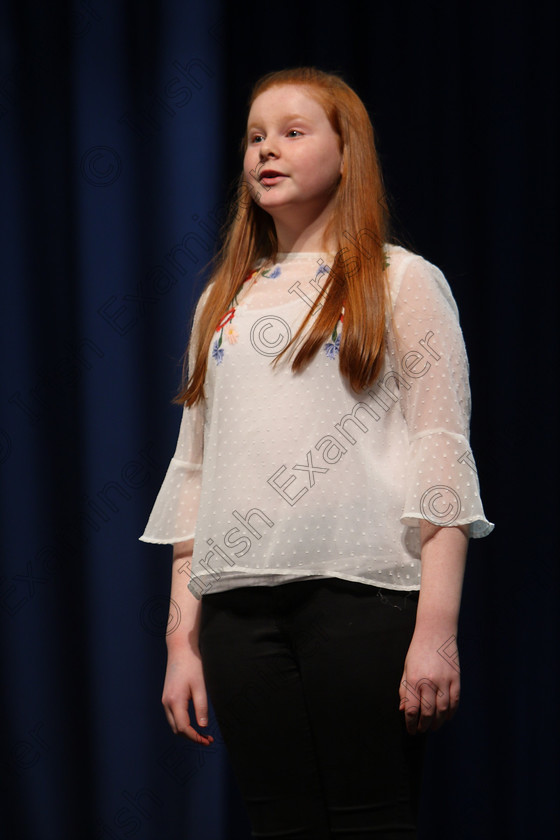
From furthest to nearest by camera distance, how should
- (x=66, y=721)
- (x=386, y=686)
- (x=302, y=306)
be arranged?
(x=66, y=721), (x=302, y=306), (x=386, y=686)

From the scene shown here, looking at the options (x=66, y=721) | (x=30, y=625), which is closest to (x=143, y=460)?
(x=30, y=625)

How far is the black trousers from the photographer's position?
3.21 feet

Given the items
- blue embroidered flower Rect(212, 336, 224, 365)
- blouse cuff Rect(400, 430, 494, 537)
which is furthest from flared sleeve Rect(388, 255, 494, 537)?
blue embroidered flower Rect(212, 336, 224, 365)

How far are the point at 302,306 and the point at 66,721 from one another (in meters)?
1.13

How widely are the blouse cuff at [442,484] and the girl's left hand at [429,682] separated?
0.13 m

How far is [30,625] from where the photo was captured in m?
1.82

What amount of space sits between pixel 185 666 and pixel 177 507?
0.67 feet

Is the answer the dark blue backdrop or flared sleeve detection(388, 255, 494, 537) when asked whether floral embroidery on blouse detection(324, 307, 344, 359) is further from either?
the dark blue backdrop

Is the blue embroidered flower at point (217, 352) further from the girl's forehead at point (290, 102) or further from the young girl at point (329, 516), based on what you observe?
the girl's forehead at point (290, 102)

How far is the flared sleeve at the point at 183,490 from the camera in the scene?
3.88ft

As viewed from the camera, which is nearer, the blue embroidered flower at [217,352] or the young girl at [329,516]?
the young girl at [329,516]

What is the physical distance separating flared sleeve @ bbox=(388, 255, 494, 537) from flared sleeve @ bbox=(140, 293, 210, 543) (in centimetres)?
30

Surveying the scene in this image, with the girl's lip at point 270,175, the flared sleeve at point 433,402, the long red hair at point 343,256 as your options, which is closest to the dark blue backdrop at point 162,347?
the long red hair at point 343,256

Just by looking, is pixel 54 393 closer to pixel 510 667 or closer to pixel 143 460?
pixel 143 460
